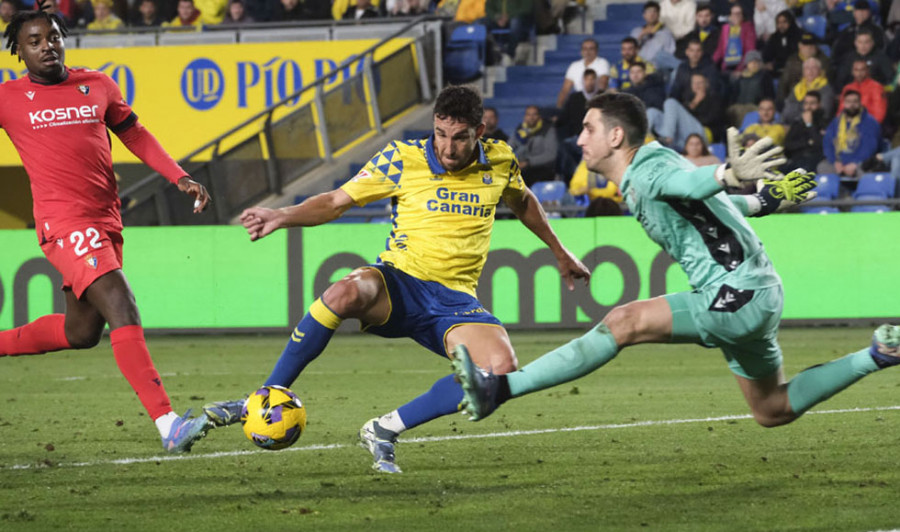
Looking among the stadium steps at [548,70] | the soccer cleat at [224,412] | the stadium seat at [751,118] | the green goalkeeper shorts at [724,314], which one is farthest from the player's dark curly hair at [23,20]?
the stadium steps at [548,70]

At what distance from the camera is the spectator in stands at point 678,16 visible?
59.9 feet

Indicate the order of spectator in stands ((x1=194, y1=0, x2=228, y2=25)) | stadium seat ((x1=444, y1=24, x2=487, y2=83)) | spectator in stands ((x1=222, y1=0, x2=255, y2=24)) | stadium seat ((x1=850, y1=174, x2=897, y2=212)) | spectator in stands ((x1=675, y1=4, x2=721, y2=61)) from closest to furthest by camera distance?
1. stadium seat ((x1=850, y1=174, x2=897, y2=212))
2. spectator in stands ((x1=675, y1=4, x2=721, y2=61))
3. stadium seat ((x1=444, y1=24, x2=487, y2=83))
4. spectator in stands ((x1=222, y1=0, x2=255, y2=24))
5. spectator in stands ((x1=194, y1=0, x2=228, y2=25))

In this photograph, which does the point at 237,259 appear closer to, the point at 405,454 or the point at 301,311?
the point at 301,311

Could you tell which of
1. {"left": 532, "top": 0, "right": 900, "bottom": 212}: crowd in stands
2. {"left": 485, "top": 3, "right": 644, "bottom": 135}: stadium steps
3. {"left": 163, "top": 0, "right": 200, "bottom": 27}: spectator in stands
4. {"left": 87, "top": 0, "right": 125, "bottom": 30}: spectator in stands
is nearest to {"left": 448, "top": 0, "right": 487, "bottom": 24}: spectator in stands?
{"left": 485, "top": 3, "right": 644, "bottom": 135}: stadium steps

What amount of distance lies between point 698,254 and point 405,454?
2163 mm

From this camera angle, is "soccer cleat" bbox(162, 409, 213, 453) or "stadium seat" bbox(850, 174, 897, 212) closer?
"soccer cleat" bbox(162, 409, 213, 453)

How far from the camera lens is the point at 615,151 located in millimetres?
5613

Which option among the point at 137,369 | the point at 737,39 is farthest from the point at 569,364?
the point at 737,39

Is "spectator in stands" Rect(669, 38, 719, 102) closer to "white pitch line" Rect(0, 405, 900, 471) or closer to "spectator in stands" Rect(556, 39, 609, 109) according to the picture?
"spectator in stands" Rect(556, 39, 609, 109)

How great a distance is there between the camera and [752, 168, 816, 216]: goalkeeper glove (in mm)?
5434

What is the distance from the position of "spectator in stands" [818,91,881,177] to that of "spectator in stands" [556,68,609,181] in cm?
308

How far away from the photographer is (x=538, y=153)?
56.9 ft

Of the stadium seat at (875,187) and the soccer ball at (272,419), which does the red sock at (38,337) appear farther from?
the stadium seat at (875,187)

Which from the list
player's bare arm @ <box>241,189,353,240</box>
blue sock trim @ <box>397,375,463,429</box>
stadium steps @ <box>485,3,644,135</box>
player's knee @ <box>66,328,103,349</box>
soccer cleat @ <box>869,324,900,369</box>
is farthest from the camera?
stadium steps @ <box>485,3,644,135</box>
